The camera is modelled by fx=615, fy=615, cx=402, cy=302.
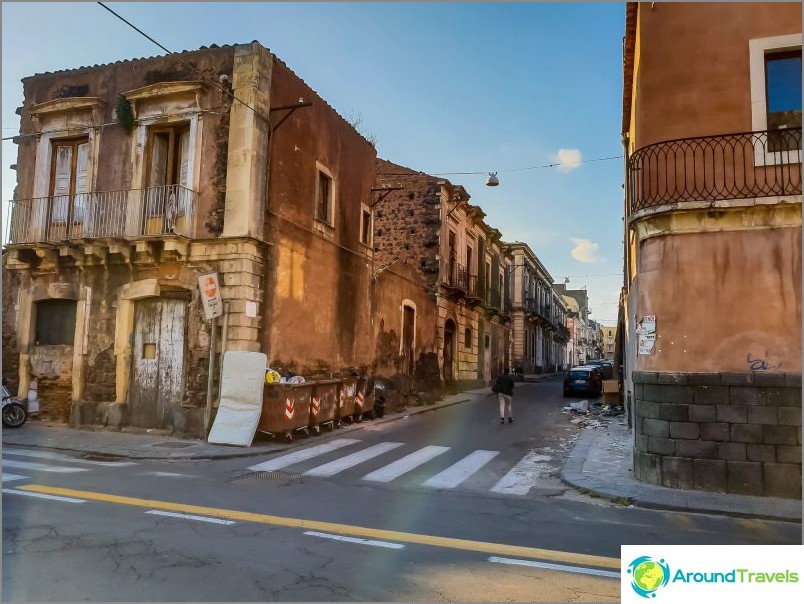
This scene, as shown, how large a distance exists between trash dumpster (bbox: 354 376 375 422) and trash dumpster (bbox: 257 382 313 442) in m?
3.03

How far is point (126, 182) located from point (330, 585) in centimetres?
1257

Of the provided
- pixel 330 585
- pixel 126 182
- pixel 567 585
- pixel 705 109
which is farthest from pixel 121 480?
pixel 705 109

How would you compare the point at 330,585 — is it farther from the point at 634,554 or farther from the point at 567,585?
the point at 634,554

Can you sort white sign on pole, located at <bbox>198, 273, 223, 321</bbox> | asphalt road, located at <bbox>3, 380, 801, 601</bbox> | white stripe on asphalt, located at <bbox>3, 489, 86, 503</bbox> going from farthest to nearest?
white sign on pole, located at <bbox>198, 273, 223, 321</bbox>
white stripe on asphalt, located at <bbox>3, 489, 86, 503</bbox>
asphalt road, located at <bbox>3, 380, 801, 601</bbox>

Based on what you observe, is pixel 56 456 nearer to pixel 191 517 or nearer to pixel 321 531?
pixel 191 517

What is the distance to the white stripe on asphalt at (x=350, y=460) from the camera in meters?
9.42

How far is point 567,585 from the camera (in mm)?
4609

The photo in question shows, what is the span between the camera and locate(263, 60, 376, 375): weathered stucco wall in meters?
14.3

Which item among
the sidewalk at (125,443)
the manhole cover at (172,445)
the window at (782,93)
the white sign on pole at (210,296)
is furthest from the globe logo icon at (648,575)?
the white sign on pole at (210,296)

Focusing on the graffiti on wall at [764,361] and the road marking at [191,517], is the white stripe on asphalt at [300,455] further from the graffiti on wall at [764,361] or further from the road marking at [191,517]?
the graffiti on wall at [764,361]

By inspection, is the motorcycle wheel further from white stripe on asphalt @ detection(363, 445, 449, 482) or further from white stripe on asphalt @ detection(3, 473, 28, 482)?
white stripe on asphalt @ detection(363, 445, 449, 482)

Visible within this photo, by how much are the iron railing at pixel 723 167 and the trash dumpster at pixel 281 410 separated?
751 cm

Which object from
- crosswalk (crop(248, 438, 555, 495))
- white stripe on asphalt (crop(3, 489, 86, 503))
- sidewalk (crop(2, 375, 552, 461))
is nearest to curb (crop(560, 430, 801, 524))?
crosswalk (crop(248, 438, 555, 495))

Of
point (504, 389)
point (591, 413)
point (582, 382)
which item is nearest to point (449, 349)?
point (582, 382)
